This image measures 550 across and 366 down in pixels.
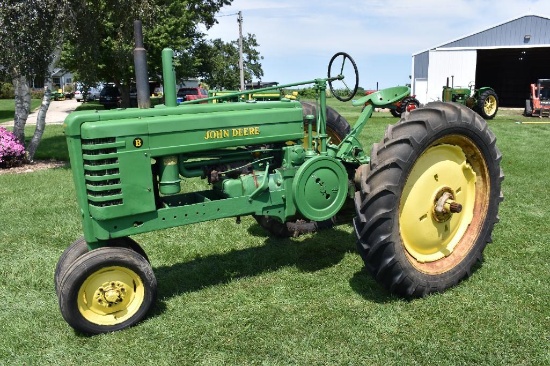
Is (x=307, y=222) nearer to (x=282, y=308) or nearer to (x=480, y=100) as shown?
(x=282, y=308)

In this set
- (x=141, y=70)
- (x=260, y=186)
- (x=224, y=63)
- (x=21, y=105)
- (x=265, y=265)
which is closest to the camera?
(x=141, y=70)

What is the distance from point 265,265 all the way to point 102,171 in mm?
1789

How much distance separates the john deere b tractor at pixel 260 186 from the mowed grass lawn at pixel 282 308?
245 millimetres

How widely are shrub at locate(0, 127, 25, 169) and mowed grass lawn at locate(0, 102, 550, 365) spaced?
4883 mm

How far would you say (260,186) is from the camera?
3771 mm

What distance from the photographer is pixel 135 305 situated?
11.2 ft

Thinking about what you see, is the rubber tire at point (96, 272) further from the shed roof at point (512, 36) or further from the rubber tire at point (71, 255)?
the shed roof at point (512, 36)

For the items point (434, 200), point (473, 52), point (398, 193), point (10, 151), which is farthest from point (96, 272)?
point (473, 52)

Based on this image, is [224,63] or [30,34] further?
[224,63]

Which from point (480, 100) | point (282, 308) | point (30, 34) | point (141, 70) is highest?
point (30, 34)

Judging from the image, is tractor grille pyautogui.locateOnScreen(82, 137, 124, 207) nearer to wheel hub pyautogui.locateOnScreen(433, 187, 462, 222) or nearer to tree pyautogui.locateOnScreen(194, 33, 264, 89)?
wheel hub pyautogui.locateOnScreen(433, 187, 462, 222)

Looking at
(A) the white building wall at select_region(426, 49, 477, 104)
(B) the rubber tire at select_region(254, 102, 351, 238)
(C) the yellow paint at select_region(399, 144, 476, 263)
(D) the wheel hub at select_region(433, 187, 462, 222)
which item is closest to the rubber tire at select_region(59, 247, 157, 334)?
(B) the rubber tire at select_region(254, 102, 351, 238)

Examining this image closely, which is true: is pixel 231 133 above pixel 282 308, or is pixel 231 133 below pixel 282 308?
above

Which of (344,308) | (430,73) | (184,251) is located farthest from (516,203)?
(430,73)
